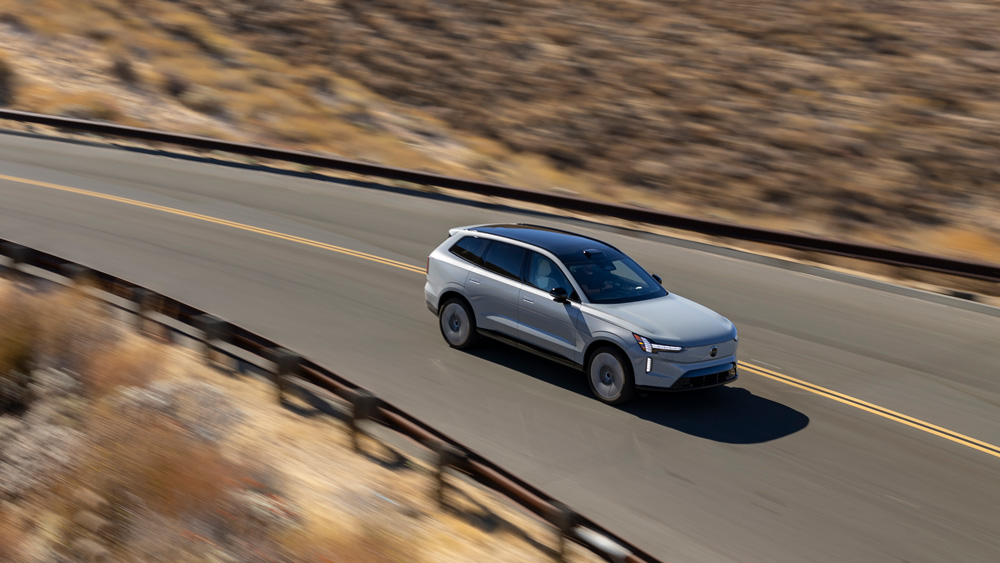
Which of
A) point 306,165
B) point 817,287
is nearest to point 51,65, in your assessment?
point 306,165

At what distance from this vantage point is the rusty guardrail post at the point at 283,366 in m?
8.94

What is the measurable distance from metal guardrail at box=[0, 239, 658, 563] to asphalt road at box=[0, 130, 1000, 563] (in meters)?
0.90

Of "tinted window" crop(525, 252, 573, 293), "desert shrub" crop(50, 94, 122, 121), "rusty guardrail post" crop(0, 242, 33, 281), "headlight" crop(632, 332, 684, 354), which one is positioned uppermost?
"tinted window" crop(525, 252, 573, 293)

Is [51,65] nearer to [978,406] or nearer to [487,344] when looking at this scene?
[487,344]

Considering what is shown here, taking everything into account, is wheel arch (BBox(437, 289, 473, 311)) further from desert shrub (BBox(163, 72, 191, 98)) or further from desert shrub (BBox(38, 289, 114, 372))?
desert shrub (BBox(163, 72, 191, 98))

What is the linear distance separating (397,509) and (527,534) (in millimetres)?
1121

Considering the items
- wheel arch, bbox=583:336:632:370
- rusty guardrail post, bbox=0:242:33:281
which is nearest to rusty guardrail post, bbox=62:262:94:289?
rusty guardrail post, bbox=0:242:33:281

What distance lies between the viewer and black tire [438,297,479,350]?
11.0 m

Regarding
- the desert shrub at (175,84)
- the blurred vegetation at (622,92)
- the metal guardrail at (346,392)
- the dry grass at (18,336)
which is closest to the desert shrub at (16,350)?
the dry grass at (18,336)

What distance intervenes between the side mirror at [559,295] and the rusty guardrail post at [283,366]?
116 inches

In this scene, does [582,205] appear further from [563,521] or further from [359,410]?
[563,521]

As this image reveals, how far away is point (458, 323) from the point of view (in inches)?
439

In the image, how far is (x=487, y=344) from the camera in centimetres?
1142

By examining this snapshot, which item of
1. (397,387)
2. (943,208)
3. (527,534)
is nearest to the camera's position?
(527,534)
